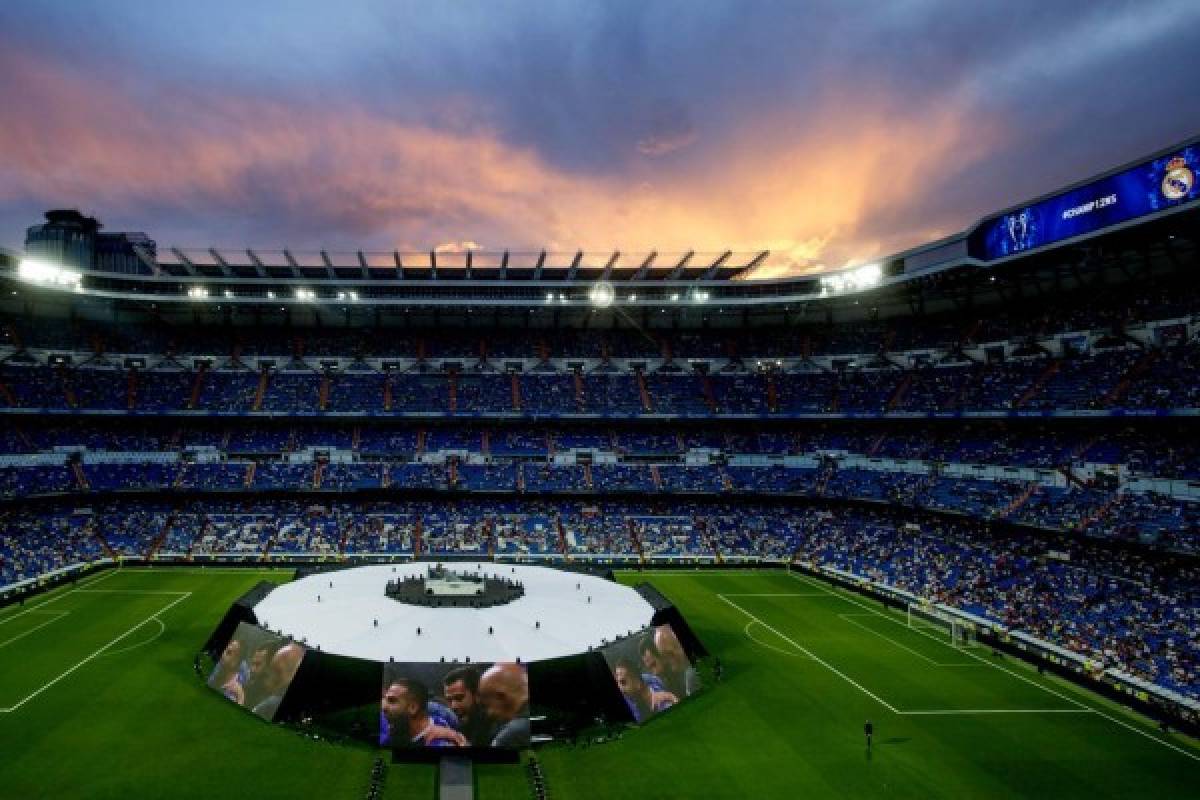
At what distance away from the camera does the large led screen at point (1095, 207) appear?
38094 mm

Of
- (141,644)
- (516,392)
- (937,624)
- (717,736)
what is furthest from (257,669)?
(516,392)

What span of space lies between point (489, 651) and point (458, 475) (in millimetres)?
41602

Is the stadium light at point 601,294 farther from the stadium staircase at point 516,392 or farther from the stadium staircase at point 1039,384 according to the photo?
the stadium staircase at point 1039,384

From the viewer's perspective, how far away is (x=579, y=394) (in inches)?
3036

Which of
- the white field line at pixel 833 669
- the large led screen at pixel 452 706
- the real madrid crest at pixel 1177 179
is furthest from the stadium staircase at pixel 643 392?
the large led screen at pixel 452 706

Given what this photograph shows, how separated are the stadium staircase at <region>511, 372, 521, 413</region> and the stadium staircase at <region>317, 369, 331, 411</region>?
19007 mm

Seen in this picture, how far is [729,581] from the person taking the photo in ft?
189

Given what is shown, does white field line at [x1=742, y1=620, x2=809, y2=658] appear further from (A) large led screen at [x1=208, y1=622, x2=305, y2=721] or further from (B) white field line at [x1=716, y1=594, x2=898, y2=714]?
(A) large led screen at [x1=208, y1=622, x2=305, y2=721]

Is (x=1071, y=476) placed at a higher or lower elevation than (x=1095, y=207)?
lower

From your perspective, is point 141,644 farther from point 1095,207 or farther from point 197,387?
point 1095,207

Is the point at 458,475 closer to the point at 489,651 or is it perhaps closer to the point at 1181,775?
the point at 489,651

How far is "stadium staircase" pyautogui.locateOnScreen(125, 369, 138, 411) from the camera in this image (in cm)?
6862

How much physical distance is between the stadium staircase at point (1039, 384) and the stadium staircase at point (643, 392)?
33712 mm

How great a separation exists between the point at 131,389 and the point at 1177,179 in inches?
3335
